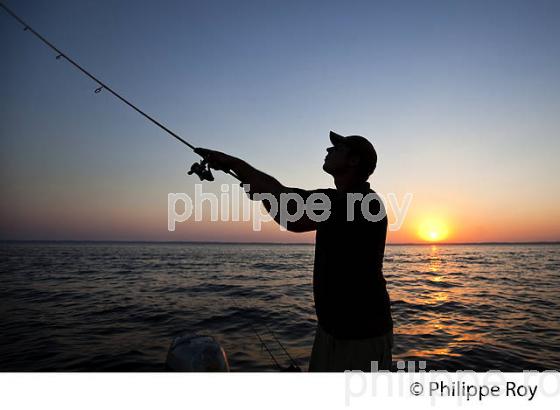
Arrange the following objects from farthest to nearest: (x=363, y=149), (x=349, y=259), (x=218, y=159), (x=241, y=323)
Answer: (x=241, y=323) < (x=218, y=159) < (x=363, y=149) < (x=349, y=259)

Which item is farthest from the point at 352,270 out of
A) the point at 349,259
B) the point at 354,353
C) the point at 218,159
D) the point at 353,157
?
the point at 218,159

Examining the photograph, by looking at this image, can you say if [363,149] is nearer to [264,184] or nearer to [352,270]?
[264,184]

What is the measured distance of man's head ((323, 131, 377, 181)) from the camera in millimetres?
2756

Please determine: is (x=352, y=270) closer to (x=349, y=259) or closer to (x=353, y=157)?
(x=349, y=259)

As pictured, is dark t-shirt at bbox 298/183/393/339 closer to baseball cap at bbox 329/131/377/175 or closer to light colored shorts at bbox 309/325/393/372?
light colored shorts at bbox 309/325/393/372

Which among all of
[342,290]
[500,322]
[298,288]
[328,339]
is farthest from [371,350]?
[298,288]

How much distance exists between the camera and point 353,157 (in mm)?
2754

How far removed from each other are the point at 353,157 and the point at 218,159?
3.78 ft

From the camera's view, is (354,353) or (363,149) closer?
(354,353)

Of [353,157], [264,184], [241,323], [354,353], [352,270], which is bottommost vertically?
[241,323]

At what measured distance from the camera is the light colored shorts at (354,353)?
2.62 m

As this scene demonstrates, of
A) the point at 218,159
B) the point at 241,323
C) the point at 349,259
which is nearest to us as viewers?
the point at 349,259

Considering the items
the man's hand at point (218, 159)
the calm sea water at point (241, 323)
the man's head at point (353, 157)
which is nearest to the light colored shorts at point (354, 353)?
the man's head at point (353, 157)

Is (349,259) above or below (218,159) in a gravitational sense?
below
